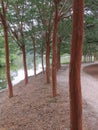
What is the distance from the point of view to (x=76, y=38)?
5.87 metres

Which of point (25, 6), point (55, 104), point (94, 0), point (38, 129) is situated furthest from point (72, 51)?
point (25, 6)

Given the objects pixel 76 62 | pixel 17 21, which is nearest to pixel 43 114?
pixel 76 62

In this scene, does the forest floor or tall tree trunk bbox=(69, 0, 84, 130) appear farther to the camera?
the forest floor

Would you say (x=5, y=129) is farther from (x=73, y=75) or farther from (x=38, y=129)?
(x=73, y=75)

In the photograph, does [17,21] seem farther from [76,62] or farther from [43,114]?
[76,62]

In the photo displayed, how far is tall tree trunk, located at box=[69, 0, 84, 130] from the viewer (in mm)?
5867

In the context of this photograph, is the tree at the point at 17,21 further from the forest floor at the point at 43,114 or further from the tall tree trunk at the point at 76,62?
the tall tree trunk at the point at 76,62

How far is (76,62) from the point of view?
5996 mm

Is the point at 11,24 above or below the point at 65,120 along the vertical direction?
above

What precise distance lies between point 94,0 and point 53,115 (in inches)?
223

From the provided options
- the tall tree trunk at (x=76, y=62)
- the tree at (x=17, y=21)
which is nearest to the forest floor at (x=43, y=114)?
the tall tree trunk at (x=76, y=62)

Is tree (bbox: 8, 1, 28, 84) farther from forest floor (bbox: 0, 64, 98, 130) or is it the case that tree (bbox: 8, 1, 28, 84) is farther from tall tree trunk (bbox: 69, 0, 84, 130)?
tall tree trunk (bbox: 69, 0, 84, 130)

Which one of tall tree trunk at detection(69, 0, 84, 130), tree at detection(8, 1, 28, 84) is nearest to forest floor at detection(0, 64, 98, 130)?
tall tree trunk at detection(69, 0, 84, 130)

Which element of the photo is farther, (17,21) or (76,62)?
(17,21)
